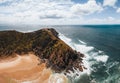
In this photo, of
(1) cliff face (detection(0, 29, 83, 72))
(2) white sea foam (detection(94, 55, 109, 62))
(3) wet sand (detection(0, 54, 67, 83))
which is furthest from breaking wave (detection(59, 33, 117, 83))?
(3) wet sand (detection(0, 54, 67, 83))

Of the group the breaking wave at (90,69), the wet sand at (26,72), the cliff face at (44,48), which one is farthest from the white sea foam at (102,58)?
the wet sand at (26,72)

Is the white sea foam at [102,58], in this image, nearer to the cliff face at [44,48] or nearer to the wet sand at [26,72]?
the cliff face at [44,48]

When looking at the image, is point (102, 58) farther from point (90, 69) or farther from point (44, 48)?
point (44, 48)

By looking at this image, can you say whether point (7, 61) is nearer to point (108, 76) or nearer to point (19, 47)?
point (19, 47)

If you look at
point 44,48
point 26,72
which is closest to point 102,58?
point 44,48

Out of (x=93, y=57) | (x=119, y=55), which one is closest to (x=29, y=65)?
(x=93, y=57)

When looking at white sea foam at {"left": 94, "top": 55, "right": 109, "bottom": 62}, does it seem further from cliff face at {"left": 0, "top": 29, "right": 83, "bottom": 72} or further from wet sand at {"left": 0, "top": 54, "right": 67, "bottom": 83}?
wet sand at {"left": 0, "top": 54, "right": 67, "bottom": 83}
